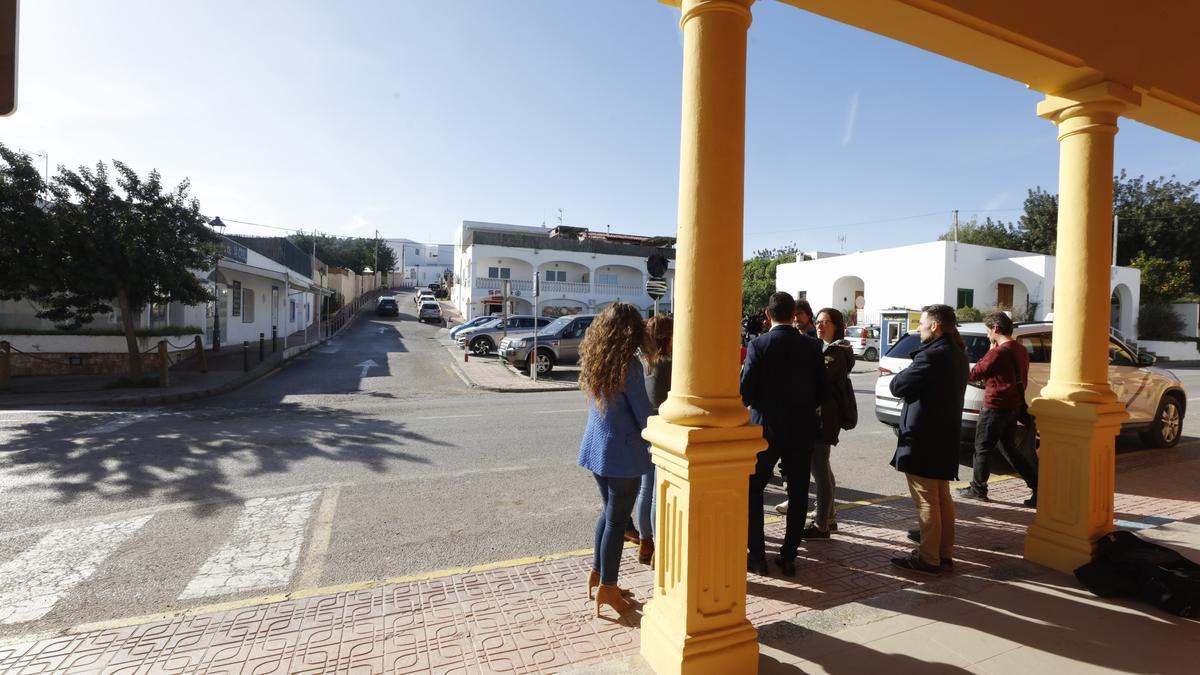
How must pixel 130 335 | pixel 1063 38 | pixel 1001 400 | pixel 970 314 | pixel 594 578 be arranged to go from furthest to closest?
pixel 970 314, pixel 130 335, pixel 1001 400, pixel 1063 38, pixel 594 578

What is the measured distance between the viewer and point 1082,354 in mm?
3928

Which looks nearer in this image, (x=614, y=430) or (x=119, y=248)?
(x=614, y=430)

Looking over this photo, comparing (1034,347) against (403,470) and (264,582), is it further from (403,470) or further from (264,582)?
(264,582)

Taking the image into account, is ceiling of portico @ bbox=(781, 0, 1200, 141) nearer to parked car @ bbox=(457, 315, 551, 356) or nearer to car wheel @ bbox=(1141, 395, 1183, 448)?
car wheel @ bbox=(1141, 395, 1183, 448)

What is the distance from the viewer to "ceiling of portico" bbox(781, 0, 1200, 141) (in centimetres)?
322

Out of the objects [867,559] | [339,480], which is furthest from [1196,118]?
[339,480]

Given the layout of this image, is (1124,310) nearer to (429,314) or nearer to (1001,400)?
(1001,400)

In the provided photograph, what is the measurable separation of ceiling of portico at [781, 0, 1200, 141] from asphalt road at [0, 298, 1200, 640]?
152 inches

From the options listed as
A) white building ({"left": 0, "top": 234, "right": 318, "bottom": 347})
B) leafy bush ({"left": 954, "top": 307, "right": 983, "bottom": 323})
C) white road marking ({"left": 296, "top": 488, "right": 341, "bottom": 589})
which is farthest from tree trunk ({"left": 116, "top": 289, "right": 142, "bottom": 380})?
leafy bush ({"left": 954, "top": 307, "right": 983, "bottom": 323})

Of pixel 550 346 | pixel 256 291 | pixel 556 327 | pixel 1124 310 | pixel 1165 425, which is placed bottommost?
pixel 1165 425

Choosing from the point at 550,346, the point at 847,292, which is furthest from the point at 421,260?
the point at 550,346

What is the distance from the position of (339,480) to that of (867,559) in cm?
501

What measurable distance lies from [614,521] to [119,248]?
44.9ft

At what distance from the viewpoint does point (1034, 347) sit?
295 inches
